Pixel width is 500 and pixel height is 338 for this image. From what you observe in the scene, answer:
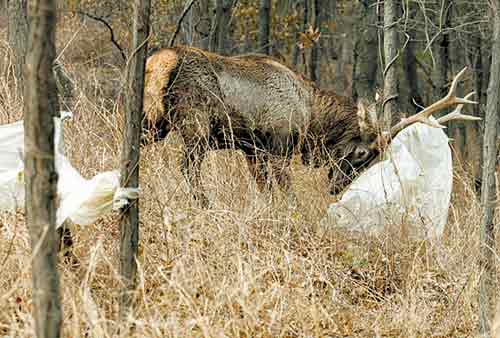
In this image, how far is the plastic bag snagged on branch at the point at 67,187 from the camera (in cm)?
395

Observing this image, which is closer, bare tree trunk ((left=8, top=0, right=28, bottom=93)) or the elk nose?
bare tree trunk ((left=8, top=0, right=28, bottom=93))

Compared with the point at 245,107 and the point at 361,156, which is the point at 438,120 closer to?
the point at 361,156

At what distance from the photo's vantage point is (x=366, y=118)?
315 inches

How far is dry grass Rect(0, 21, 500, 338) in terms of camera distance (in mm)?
3789

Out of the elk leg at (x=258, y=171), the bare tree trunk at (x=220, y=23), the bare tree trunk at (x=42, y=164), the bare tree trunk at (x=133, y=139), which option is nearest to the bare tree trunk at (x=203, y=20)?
the bare tree trunk at (x=220, y=23)

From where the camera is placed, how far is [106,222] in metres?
4.99

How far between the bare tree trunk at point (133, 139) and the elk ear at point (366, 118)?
14.5 ft

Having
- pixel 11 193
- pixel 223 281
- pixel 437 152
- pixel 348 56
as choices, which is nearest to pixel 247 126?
pixel 437 152

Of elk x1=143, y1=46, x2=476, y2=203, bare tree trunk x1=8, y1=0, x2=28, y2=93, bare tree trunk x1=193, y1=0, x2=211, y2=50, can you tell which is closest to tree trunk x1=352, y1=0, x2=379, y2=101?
bare tree trunk x1=193, y1=0, x2=211, y2=50

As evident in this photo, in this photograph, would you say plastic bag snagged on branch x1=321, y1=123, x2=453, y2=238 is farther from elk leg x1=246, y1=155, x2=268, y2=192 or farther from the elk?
elk leg x1=246, y1=155, x2=268, y2=192

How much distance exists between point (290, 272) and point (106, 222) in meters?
1.30

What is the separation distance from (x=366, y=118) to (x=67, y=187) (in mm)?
4321

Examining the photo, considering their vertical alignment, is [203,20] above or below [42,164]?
above

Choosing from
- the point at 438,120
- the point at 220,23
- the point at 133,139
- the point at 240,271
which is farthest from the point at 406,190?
the point at 220,23
